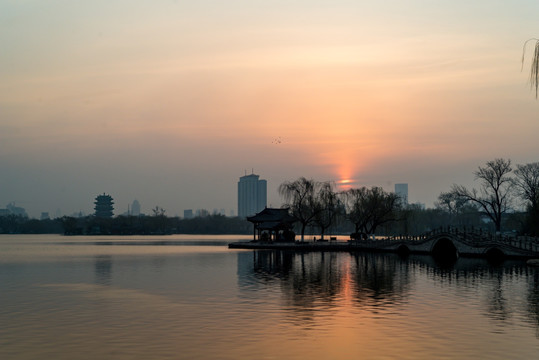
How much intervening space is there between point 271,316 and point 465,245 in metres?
50.0

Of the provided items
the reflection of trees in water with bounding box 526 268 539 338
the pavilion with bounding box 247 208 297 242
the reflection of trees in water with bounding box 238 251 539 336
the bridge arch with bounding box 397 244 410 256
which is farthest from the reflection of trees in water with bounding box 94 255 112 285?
the pavilion with bounding box 247 208 297 242

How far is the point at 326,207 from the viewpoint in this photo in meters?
104

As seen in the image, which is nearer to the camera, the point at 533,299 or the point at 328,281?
the point at 533,299

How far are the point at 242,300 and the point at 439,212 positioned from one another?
171359 mm

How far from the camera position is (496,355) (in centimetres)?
2045

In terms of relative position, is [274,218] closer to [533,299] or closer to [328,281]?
[328,281]

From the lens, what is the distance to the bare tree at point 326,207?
338ft

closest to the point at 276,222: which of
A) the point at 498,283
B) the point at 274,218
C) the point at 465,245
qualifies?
the point at 274,218

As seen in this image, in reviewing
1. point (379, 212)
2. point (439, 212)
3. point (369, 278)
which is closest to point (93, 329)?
point (369, 278)

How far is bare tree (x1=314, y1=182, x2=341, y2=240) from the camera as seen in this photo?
103125 millimetres

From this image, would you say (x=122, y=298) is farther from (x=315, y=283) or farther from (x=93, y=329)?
(x=315, y=283)

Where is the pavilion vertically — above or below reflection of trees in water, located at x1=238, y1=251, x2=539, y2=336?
above

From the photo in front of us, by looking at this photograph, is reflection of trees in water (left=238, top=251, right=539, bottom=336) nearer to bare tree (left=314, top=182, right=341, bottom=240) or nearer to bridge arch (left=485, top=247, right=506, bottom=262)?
bridge arch (left=485, top=247, right=506, bottom=262)

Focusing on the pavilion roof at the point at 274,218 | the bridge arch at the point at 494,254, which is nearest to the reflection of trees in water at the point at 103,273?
the bridge arch at the point at 494,254
